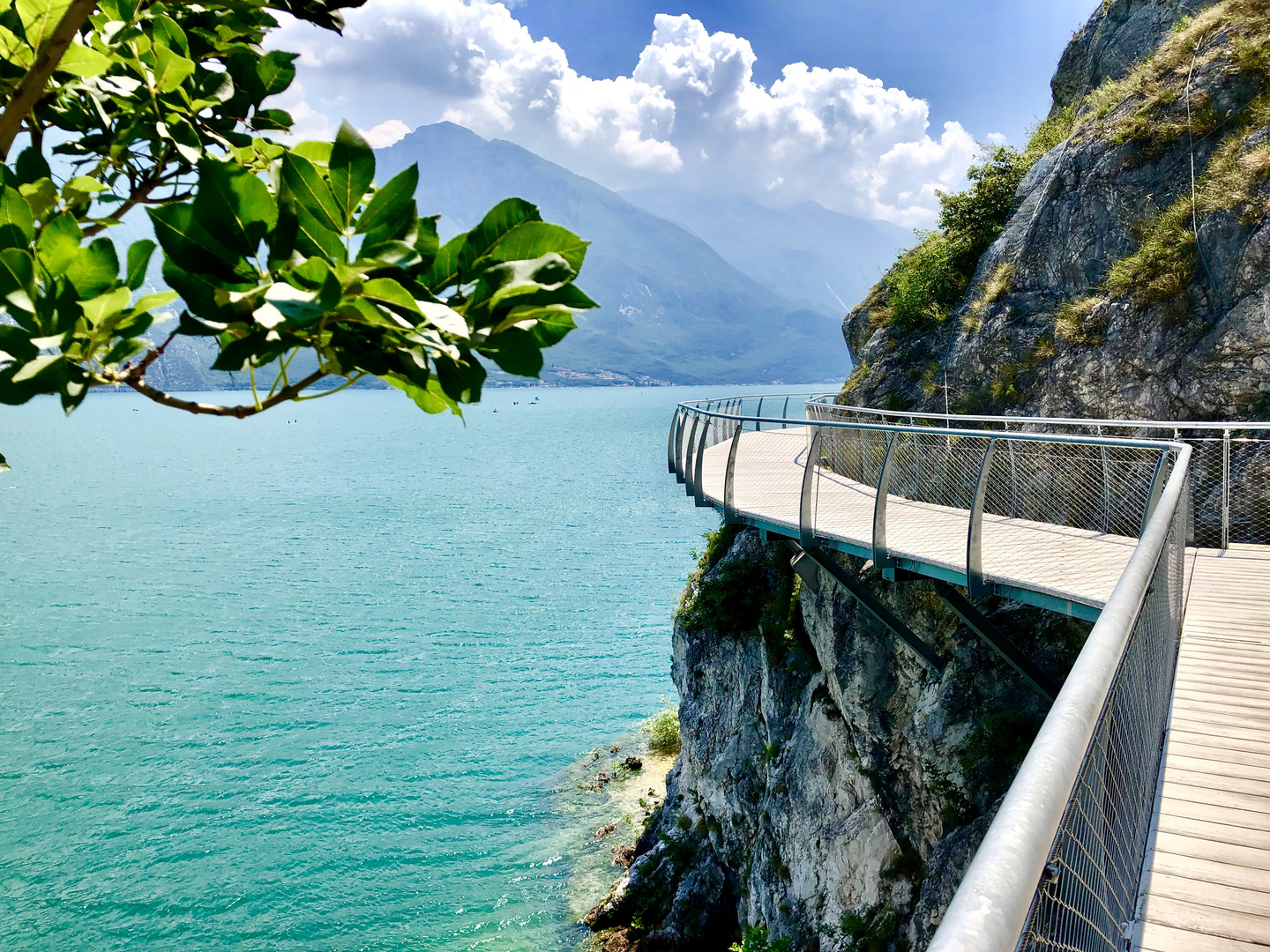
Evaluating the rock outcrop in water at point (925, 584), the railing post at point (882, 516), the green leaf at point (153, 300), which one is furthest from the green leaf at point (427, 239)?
the rock outcrop in water at point (925, 584)

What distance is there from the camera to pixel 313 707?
2872cm

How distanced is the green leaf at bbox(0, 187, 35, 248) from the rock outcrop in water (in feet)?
32.1

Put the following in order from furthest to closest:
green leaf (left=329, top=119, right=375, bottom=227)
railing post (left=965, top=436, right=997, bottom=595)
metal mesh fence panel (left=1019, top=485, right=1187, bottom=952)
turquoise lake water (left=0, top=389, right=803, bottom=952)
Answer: turquoise lake water (left=0, top=389, right=803, bottom=952)
railing post (left=965, top=436, right=997, bottom=595)
metal mesh fence panel (left=1019, top=485, right=1187, bottom=952)
green leaf (left=329, top=119, right=375, bottom=227)

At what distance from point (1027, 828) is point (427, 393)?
115cm

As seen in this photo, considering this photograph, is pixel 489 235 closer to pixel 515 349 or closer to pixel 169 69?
pixel 515 349

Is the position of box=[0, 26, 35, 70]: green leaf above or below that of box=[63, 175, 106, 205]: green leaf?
above

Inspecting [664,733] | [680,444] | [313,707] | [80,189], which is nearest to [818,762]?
[680,444]

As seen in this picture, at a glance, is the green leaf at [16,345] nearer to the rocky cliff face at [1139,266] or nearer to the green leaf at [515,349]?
the green leaf at [515,349]

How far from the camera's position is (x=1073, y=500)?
1033 cm

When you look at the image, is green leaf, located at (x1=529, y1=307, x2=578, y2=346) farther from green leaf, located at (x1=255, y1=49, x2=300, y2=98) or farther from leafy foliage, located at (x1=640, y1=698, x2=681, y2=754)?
leafy foliage, located at (x1=640, y1=698, x2=681, y2=754)

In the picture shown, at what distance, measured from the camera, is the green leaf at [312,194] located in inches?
37.8

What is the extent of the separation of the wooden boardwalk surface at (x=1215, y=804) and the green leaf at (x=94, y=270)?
3.35 m

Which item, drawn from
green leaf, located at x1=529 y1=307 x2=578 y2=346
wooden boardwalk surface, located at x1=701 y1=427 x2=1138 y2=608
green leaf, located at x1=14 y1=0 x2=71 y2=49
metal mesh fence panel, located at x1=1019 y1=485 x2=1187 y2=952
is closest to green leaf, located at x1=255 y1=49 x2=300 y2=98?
green leaf, located at x1=14 y1=0 x2=71 y2=49

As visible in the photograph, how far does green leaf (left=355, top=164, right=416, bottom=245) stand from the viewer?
1056mm
